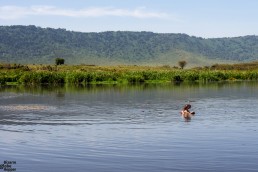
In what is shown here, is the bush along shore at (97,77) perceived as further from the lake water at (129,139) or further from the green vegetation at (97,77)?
the lake water at (129,139)

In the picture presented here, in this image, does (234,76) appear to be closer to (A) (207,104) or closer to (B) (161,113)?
(A) (207,104)

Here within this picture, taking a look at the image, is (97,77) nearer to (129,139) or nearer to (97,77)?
(97,77)

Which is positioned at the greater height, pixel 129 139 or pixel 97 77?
pixel 97 77

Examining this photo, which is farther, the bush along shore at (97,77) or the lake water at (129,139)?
the bush along shore at (97,77)

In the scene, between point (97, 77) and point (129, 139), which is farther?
point (97, 77)

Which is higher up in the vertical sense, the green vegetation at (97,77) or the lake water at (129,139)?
the green vegetation at (97,77)

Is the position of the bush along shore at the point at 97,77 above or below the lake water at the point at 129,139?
above

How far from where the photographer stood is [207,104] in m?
47.0

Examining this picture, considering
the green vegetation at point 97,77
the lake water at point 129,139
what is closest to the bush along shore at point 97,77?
the green vegetation at point 97,77

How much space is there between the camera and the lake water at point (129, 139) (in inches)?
799

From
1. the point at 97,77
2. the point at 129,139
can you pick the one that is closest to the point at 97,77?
the point at 97,77

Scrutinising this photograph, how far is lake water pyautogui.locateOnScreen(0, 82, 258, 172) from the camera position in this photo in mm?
20297

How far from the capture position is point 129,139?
25875 mm

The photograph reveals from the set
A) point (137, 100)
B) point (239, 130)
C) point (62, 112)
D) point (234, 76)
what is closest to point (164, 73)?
point (234, 76)
